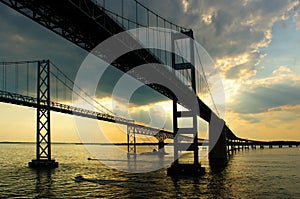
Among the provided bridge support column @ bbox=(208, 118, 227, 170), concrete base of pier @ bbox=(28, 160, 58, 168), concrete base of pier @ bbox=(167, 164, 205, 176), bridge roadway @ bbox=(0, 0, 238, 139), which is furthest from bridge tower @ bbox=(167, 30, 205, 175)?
bridge support column @ bbox=(208, 118, 227, 170)

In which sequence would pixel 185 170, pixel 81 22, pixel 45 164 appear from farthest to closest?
pixel 45 164 < pixel 185 170 < pixel 81 22

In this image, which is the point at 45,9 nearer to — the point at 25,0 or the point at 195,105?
the point at 25,0

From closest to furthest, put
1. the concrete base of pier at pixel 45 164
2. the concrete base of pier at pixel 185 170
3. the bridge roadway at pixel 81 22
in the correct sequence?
1. the bridge roadway at pixel 81 22
2. the concrete base of pier at pixel 185 170
3. the concrete base of pier at pixel 45 164

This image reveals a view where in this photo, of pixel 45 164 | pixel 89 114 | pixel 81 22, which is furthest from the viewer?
pixel 89 114

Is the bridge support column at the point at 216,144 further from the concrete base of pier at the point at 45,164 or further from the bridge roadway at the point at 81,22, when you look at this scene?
the bridge roadway at the point at 81,22

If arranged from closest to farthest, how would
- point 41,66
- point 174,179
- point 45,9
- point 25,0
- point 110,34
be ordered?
point 25,0 < point 45,9 < point 110,34 < point 174,179 < point 41,66

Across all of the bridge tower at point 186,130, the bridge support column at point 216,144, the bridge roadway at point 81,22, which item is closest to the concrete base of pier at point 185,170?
the bridge tower at point 186,130

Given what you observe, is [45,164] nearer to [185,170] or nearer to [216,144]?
[185,170]

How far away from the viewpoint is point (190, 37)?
186 ft

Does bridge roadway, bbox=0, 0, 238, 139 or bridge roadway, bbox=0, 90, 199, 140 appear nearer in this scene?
bridge roadway, bbox=0, 0, 238, 139

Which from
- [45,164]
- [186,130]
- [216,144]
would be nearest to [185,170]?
[186,130]

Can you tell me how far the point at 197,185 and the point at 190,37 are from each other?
999 inches

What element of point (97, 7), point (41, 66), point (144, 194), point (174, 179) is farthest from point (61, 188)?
point (41, 66)

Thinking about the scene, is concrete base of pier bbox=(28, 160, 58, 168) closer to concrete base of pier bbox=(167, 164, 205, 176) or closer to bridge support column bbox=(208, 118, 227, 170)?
concrete base of pier bbox=(167, 164, 205, 176)
